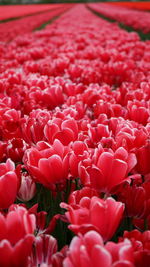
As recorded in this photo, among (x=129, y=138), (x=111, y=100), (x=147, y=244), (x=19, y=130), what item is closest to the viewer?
(x=147, y=244)

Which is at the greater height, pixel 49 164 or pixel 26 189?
pixel 49 164

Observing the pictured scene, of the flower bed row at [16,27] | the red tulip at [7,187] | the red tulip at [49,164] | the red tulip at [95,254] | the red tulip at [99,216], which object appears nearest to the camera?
the red tulip at [95,254]

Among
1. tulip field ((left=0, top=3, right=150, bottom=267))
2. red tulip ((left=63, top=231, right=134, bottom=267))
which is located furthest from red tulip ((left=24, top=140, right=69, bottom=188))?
red tulip ((left=63, top=231, right=134, bottom=267))

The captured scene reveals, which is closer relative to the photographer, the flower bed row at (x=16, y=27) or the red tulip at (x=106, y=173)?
the red tulip at (x=106, y=173)

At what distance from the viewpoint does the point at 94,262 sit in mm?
777

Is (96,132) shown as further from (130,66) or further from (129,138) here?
(130,66)

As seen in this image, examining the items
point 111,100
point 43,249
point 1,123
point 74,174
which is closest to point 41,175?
point 74,174

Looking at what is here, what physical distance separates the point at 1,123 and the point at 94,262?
117 centimetres

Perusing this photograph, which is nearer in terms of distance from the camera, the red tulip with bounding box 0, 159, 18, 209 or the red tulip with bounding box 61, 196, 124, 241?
the red tulip with bounding box 61, 196, 124, 241

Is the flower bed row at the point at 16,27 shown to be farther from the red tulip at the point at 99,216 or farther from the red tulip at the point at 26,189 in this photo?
the red tulip at the point at 99,216

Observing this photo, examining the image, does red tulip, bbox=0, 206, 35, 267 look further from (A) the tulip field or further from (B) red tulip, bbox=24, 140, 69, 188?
(B) red tulip, bbox=24, 140, 69, 188

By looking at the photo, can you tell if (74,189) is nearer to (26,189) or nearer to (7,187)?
(26,189)

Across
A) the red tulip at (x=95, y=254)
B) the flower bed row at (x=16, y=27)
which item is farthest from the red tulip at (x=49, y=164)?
the flower bed row at (x=16, y=27)

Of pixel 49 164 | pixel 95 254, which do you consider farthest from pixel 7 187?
pixel 95 254
